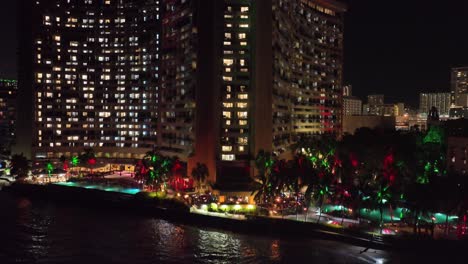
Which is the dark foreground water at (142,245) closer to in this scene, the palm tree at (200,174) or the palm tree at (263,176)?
the palm tree at (263,176)

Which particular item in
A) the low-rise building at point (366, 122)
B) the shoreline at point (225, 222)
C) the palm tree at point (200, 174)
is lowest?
the shoreline at point (225, 222)

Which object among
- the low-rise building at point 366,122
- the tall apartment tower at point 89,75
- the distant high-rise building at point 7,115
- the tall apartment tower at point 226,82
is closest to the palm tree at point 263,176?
the tall apartment tower at point 226,82

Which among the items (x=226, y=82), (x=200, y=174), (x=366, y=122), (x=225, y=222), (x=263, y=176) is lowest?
(x=225, y=222)

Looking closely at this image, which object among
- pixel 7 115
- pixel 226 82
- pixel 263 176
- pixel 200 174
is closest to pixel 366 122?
pixel 226 82

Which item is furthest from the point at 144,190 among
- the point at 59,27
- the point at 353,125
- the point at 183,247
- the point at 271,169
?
the point at 353,125

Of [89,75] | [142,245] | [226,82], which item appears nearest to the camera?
[142,245]

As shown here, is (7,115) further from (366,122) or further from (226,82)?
(366,122)
